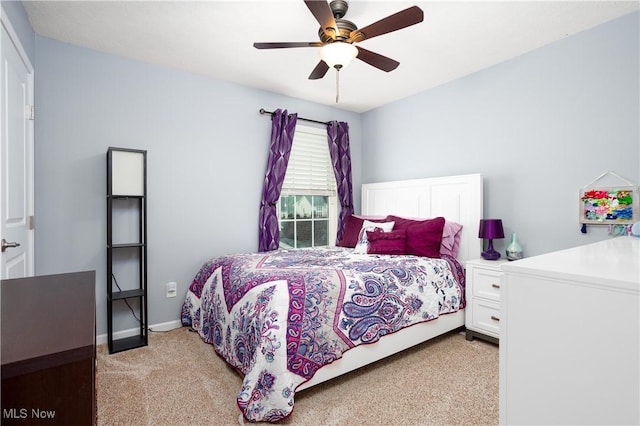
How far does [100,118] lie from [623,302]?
11.3 ft

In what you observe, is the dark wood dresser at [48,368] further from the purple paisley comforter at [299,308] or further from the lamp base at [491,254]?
the lamp base at [491,254]

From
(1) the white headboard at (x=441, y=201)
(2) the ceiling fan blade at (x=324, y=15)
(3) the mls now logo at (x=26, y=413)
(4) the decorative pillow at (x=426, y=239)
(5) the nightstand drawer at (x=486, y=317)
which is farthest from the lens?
(1) the white headboard at (x=441, y=201)

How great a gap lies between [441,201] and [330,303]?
79.8 inches

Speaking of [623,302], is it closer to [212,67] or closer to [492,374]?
[492,374]

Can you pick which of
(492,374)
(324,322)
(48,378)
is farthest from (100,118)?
(492,374)

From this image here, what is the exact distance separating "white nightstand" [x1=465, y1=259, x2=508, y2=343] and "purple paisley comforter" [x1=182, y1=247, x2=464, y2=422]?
0.33 feet

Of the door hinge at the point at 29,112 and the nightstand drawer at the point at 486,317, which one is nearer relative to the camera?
the door hinge at the point at 29,112

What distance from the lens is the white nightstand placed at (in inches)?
103

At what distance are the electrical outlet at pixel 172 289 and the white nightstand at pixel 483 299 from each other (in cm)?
273

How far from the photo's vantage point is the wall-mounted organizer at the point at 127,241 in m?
2.55

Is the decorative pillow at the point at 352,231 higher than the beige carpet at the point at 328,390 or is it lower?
higher

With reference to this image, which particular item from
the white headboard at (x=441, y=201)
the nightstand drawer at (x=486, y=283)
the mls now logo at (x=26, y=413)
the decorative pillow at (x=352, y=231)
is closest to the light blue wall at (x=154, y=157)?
the decorative pillow at (x=352, y=231)

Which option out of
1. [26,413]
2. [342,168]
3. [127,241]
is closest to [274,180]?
[342,168]

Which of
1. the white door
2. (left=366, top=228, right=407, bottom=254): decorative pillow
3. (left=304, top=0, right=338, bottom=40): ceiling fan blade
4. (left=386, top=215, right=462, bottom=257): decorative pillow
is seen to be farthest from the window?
the white door
